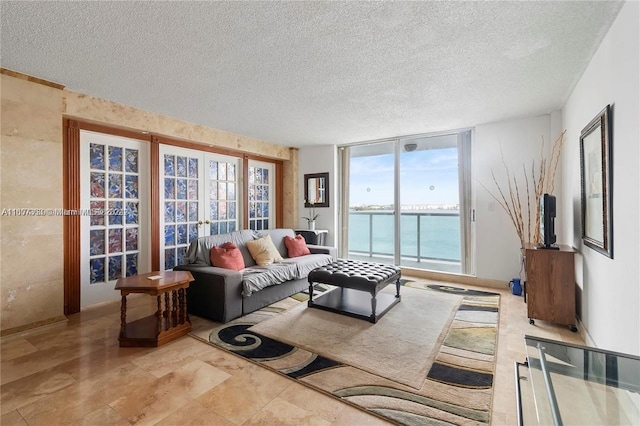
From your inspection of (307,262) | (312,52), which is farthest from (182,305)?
(312,52)

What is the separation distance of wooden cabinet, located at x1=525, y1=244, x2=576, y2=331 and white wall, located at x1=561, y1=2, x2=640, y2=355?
0.84 feet

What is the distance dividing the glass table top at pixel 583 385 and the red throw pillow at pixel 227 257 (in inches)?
113

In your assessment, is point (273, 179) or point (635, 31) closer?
point (635, 31)

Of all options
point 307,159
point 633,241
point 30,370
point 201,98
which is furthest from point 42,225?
point 633,241

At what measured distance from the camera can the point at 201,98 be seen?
10.6 ft

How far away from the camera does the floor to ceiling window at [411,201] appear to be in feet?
15.3

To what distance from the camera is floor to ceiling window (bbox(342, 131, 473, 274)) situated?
4.68 meters

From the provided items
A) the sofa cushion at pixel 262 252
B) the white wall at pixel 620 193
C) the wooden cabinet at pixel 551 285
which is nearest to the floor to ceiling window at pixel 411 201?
the wooden cabinet at pixel 551 285

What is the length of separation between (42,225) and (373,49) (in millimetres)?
3572

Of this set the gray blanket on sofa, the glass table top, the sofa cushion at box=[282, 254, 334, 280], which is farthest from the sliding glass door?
the glass table top

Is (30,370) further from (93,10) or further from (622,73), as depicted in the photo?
(622,73)

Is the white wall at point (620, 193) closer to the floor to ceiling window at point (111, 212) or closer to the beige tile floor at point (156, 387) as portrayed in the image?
the beige tile floor at point (156, 387)

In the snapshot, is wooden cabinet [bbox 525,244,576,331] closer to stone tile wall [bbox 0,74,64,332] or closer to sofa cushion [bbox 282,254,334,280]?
sofa cushion [bbox 282,254,334,280]

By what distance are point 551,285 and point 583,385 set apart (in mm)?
2175
